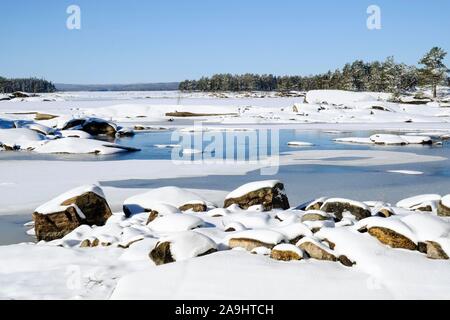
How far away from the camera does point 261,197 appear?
11672 mm

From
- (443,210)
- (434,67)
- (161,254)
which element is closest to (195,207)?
(161,254)

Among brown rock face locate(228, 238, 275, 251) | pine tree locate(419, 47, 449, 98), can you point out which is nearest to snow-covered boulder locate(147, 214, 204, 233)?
brown rock face locate(228, 238, 275, 251)

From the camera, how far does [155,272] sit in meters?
6.60

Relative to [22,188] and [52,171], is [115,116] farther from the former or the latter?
[22,188]

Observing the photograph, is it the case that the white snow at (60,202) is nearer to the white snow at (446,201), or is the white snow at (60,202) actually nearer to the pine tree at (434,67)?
the white snow at (446,201)

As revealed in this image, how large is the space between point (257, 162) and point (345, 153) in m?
5.56

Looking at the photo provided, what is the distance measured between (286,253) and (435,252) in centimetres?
203

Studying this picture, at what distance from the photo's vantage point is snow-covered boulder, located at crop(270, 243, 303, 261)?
687cm

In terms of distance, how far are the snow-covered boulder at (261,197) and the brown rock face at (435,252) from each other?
483 cm

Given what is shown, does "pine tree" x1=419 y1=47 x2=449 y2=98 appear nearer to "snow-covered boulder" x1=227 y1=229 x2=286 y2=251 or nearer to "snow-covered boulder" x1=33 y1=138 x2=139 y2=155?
"snow-covered boulder" x1=33 y1=138 x2=139 y2=155

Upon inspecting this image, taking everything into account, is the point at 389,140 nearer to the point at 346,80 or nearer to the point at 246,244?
the point at 246,244
